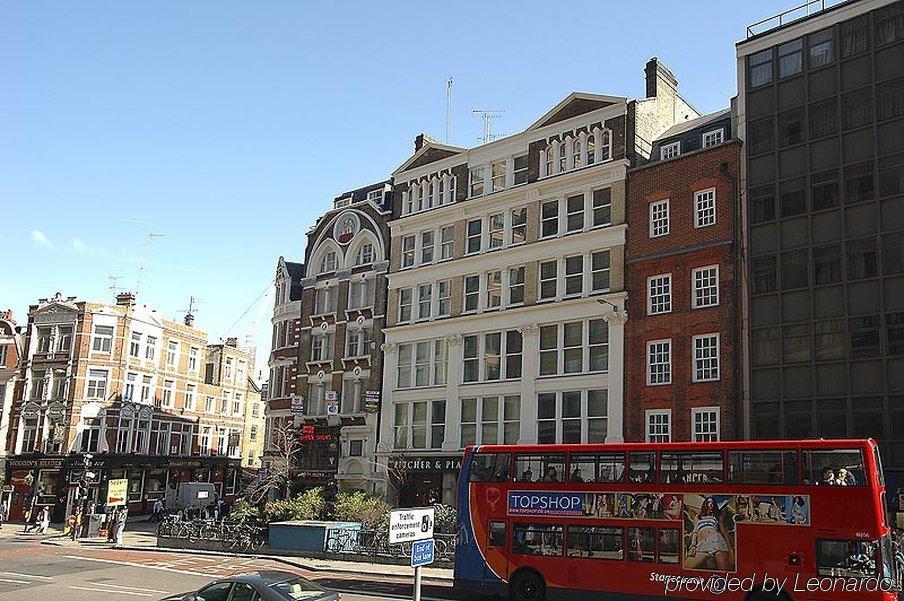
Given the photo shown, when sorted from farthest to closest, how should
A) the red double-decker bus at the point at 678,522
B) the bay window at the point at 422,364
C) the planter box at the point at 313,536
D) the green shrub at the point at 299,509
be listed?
the bay window at the point at 422,364 < the green shrub at the point at 299,509 < the planter box at the point at 313,536 < the red double-decker bus at the point at 678,522

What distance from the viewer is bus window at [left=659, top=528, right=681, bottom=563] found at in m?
20.2

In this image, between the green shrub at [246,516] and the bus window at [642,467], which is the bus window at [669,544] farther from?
the green shrub at [246,516]

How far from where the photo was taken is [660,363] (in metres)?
35.8

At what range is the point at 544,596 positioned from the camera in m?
21.8

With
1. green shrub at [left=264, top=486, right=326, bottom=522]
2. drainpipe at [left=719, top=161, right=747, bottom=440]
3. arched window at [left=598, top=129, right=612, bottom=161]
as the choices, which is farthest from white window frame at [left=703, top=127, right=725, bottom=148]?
green shrub at [left=264, top=486, right=326, bottom=522]

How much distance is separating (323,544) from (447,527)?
492 centimetres

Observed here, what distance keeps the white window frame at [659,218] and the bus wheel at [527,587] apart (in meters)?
19.1

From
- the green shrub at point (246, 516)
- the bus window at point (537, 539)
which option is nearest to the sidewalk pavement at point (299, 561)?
the green shrub at point (246, 516)

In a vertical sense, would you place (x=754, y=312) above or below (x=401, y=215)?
below

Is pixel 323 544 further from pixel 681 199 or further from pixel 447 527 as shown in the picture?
pixel 681 199

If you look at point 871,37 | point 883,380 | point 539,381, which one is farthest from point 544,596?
point 871,37

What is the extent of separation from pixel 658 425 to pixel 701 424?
1.99 m

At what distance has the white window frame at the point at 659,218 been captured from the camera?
3688 centimetres

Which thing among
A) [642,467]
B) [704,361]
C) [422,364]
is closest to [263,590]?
[642,467]
